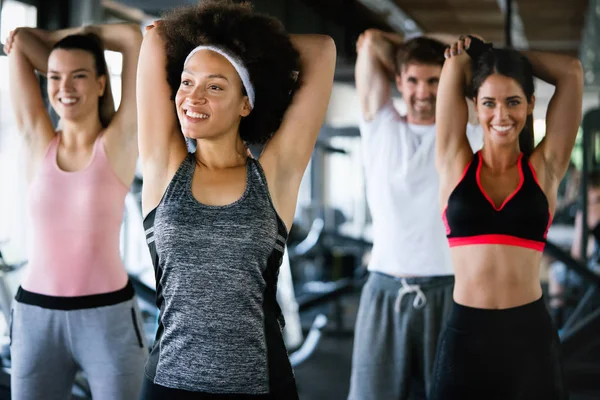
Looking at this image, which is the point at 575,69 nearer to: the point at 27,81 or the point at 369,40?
the point at 369,40

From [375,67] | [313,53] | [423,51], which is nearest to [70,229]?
[313,53]

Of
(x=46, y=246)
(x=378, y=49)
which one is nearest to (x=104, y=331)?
(x=46, y=246)

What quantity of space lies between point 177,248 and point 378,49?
160 cm

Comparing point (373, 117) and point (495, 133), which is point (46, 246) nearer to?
point (373, 117)

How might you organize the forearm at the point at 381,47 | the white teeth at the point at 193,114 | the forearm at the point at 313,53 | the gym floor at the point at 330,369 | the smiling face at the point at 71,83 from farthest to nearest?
the gym floor at the point at 330,369 < the forearm at the point at 381,47 < the smiling face at the point at 71,83 < the forearm at the point at 313,53 < the white teeth at the point at 193,114

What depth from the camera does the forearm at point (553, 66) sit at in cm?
263

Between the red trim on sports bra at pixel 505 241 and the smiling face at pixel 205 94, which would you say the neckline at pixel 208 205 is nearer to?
the smiling face at pixel 205 94

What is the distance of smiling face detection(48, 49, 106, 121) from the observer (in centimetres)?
284

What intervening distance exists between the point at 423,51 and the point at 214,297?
1.55 m

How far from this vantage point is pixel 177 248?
79.8 inches

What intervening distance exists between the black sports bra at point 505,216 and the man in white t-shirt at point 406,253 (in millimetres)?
371

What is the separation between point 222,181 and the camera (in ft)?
7.06

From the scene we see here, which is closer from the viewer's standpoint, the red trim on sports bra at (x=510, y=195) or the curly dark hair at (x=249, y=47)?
the curly dark hair at (x=249, y=47)

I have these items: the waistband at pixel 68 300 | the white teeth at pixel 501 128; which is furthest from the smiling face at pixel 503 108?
the waistband at pixel 68 300
